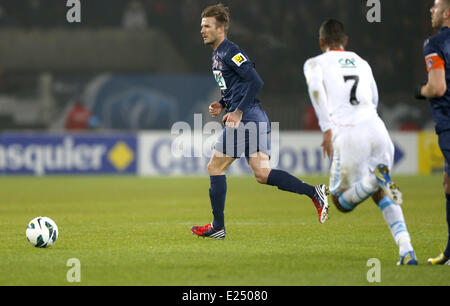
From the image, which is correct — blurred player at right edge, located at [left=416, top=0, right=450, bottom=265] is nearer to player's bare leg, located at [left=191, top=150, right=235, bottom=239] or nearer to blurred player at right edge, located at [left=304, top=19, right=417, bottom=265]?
blurred player at right edge, located at [left=304, top=19, right=417, bottom=265]

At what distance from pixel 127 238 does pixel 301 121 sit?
509 inches

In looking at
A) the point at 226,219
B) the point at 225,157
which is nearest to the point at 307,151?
the point at 226,219

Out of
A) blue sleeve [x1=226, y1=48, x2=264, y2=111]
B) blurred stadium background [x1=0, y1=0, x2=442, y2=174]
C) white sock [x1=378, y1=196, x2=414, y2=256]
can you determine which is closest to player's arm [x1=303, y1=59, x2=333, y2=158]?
white sock [x1=378, y1=196, x2=414, y2=256]

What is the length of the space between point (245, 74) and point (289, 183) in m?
1.16

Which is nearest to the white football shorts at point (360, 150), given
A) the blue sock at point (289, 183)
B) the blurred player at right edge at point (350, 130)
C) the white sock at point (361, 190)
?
the blurred player at right edge at point (350, 130)

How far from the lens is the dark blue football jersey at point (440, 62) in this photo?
5609mm

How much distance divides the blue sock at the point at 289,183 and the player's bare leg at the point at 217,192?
453 mm

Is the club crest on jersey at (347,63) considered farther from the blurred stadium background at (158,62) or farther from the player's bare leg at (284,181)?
the blurred stadium background at (158,62)

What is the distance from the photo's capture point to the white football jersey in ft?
19.4

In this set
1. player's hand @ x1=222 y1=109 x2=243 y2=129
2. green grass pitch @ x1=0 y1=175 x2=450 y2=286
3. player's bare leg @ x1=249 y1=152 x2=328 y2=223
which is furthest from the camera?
player's bare leg @ x1=249 y1=152 x2=328 y2=223

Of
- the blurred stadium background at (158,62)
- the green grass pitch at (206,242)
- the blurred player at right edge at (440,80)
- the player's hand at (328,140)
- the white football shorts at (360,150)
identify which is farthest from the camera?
the blurred stadium background at (158,62)

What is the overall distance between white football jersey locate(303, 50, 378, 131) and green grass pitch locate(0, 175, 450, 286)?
1.14 meters

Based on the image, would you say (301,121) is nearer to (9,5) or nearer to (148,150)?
(148,150)
